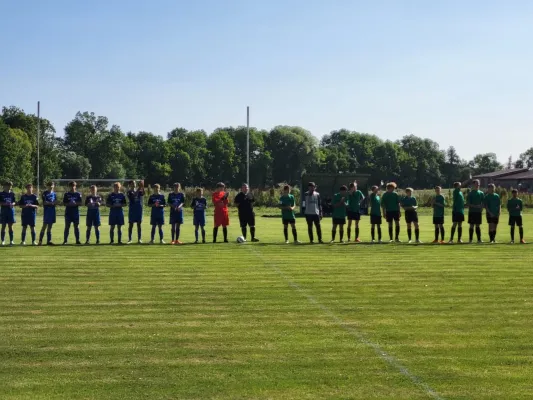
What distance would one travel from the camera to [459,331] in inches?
360

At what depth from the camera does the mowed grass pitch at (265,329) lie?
6.74 m

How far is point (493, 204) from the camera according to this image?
23.5 m

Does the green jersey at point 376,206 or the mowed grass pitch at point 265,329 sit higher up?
the green jersey at point 376,206

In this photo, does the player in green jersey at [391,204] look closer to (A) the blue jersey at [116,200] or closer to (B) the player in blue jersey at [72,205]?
(A) the blue jersey at [116,200]

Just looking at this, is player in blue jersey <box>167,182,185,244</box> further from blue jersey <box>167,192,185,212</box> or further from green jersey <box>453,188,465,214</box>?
green jersey <box>453,188,465,214</box>

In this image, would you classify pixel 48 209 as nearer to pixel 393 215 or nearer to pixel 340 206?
pixel 340 206

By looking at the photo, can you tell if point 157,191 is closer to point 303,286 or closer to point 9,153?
point 303,286

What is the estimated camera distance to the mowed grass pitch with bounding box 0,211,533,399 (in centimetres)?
674

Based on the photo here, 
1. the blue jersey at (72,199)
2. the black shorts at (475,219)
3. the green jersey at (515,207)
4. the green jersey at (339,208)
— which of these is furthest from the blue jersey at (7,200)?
the green jersey at (515,207)

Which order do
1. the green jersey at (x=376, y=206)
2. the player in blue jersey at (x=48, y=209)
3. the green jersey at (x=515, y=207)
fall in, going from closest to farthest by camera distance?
the player in blue jersey at (x=48, y=209), the green jersey at (x=515, y=207), the green jersey at (x=376, y=206)

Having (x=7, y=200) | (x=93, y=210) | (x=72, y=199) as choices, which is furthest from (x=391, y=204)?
(x=7, y=200)

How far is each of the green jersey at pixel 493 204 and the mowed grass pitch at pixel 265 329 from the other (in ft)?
20.8

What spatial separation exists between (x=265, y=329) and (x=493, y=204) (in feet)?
52.2

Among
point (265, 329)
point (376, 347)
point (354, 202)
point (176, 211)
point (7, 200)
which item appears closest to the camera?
point (376, 347)
